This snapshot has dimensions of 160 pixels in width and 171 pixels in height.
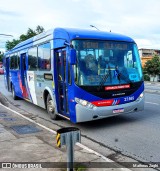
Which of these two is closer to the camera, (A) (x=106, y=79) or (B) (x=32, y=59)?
(A) (x=106, y=79)

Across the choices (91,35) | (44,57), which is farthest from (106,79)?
(44,57)

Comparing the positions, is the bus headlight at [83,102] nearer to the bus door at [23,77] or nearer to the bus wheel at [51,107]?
the bus wheel at [51,107]

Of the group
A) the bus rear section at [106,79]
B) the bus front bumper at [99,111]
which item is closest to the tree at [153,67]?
the bus rear section at [106,79]

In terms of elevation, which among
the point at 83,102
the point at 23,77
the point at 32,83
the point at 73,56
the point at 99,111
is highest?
Result: the point at 73,56

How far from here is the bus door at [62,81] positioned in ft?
25.7

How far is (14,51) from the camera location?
46.4 feet

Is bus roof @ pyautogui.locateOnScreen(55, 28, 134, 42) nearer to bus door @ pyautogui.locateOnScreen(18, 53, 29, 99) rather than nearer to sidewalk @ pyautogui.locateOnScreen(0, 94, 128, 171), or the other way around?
sidewalk @ pyautogui.locateOnScreen(0, 94, 128, 171)

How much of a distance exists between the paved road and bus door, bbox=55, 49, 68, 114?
0.76 metres

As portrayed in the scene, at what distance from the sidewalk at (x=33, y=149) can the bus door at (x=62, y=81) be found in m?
0.92

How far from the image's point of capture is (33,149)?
5.68m

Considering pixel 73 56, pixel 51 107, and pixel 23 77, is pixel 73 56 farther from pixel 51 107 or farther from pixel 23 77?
pixel 23 77

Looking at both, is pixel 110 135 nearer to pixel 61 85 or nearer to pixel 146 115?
pixel 61 85

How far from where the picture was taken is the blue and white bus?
727cm

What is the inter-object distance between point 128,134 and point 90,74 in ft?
6.23
